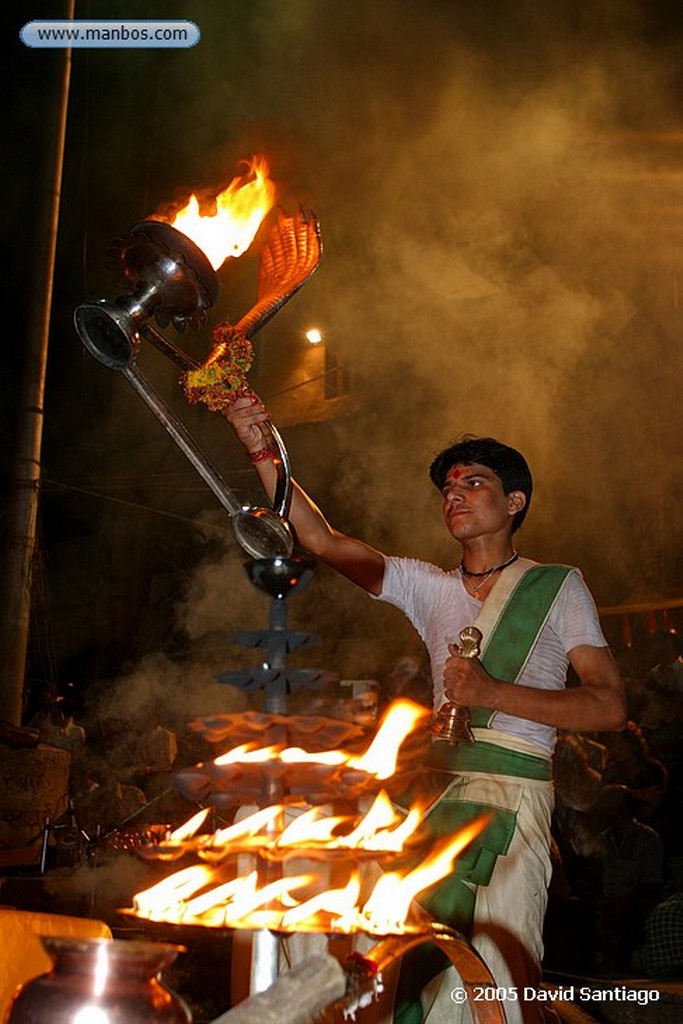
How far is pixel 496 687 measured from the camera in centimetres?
269

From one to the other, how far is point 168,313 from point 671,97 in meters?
6.09

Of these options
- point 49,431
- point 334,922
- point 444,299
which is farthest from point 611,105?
point 49,431

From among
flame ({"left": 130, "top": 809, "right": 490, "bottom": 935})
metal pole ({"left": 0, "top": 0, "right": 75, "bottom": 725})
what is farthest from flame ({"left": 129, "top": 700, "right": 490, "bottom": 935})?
metal pole ({"left": 0, "top": 0, "right": 75, "bottom": 725})

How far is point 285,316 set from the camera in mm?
14117

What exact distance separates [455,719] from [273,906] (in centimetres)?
129

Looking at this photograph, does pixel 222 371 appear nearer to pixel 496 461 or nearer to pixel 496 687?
pixel 496 461

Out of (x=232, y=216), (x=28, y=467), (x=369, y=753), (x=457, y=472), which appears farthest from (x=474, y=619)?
(x=28, y=467)

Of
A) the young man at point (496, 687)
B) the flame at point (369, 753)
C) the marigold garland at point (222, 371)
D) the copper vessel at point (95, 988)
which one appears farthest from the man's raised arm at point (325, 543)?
the copper vessel at point (95, 988)

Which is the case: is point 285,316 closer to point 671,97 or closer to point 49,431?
point 49,431

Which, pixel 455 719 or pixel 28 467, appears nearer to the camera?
pixel 455 719

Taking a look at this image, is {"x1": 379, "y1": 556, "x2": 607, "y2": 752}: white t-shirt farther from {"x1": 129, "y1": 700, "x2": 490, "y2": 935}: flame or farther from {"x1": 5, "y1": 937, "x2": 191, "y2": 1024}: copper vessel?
{"x1": 5, "y1": 937, "x2": 191, "y2": 1024}: copper vessel

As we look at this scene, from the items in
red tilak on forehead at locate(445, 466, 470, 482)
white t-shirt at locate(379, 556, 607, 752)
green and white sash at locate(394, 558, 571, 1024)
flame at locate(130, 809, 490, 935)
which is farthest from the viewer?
red tilak on forehead at locate(445, 466, 470, 482)

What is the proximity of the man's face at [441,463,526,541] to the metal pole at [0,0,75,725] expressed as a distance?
6.31 metres

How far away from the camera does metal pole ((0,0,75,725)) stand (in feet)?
28.0
